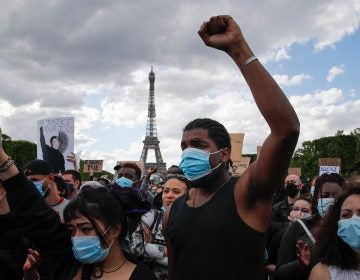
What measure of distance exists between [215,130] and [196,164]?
248 mm

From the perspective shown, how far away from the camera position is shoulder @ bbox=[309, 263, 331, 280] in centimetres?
289

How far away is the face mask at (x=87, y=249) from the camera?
2607mm

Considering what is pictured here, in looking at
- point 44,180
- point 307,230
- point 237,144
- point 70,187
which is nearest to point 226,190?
point 307,230

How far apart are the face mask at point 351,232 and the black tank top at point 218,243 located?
28.8 inches

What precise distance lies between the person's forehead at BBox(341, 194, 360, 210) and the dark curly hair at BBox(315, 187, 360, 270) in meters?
0.03

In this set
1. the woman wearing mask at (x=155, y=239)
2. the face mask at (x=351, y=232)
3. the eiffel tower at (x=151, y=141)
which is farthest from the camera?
the eiffel tower at (x=151, y=141)

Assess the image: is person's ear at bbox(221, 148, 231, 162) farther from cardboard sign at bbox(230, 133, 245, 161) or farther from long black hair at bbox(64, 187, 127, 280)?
cardboard sign at bbox(230, 133, 245, 161)

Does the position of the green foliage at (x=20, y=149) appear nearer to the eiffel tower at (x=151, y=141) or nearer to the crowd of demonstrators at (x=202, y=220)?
the eiffel tower at (x=151, y=141)

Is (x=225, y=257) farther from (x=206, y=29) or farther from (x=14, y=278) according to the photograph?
(x=14, y=278)

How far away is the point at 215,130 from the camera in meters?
2.74

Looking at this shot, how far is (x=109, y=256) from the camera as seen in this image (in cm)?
273

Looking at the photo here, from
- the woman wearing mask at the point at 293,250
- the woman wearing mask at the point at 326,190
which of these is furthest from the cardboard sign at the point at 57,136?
the woman wearing mask at the point at 293,250

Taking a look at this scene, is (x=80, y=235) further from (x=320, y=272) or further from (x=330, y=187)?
(x=330, y=187)

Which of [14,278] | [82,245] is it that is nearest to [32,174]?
[14,278]
